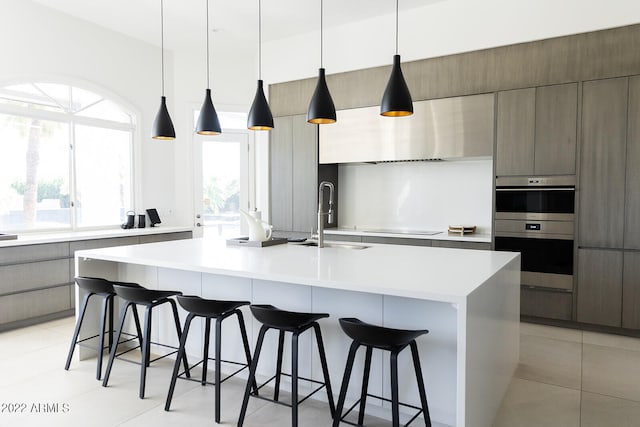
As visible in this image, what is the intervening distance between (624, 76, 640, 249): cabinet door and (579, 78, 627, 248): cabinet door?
40mm

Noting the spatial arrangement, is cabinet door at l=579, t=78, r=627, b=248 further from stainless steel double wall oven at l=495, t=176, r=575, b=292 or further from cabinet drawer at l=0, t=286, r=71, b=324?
cabinet drawer at l=0, t=286, r=71, b=324

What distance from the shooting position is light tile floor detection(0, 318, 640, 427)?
2.47 m

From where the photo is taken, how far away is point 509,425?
7.93 ft

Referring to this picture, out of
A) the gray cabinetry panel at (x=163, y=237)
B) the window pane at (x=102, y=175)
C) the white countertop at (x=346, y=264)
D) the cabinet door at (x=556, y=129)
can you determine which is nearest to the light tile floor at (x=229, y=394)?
the white countertop at (x=346, y=264)

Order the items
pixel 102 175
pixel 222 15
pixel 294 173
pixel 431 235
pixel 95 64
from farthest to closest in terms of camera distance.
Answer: pixel 294 173
pixel 102 175
pixel 95 64
pixel 222 15
pixel 431 235

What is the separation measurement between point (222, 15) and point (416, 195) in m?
3.04

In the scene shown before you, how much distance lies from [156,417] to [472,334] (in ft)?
5.93

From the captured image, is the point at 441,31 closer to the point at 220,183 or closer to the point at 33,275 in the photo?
the point at 220,183

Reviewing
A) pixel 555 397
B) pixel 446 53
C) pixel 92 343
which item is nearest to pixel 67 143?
pixel 92 343

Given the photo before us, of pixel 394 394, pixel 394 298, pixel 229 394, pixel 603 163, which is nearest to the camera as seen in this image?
pixel 394 394

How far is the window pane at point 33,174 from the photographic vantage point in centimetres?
457

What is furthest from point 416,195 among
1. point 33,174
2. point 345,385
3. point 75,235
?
point 33,174

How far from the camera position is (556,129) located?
4.05 meters

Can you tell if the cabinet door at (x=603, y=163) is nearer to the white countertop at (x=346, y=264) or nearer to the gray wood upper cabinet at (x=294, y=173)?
the white countertop at (x=346, y=264)
